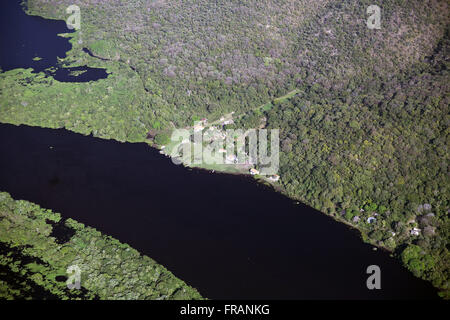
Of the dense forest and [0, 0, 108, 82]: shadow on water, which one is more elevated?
[0, 0, 108, 82]: shadow on water

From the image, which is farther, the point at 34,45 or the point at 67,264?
the point at 34,45

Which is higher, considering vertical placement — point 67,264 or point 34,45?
point 34,45

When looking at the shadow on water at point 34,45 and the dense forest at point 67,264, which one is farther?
the shadow on water at point 34,45

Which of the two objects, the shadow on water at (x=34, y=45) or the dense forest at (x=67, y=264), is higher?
the shadow on water at (x=34, y=45)

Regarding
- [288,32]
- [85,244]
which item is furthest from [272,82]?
[85,244]

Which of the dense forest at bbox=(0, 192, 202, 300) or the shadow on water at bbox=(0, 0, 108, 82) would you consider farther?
the shadow on water at bbox=(0, 0, 108, 82)
